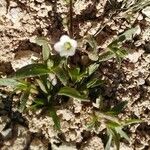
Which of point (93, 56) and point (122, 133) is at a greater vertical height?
point (93, 56)

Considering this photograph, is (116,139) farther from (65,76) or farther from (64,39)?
(64,39)

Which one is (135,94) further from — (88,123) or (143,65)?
(88,123)

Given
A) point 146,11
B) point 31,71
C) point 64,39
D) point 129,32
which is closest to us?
point 31,71

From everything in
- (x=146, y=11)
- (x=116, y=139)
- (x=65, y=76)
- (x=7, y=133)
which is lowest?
(x=116, y=139)

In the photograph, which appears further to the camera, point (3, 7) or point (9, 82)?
point (3, 7)

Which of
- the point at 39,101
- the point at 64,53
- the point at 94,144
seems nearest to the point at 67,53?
the point at 64,53

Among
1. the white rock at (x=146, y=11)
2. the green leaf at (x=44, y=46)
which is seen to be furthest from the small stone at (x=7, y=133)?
the white rock at (x=146, y=11)
